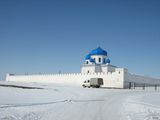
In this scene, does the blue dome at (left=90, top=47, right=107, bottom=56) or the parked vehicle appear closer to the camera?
the parked vehicle

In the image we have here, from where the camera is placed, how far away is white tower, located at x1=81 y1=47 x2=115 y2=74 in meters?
75.9

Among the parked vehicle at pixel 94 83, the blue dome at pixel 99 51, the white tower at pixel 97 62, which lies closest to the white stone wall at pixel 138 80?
the parked vehicle at pixel 94 83

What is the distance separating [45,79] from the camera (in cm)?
7881

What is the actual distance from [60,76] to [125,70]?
77.4ft

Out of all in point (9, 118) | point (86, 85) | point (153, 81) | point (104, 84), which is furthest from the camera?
point (153, 81)

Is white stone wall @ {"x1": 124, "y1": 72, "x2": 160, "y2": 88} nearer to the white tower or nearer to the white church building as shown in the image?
the white church building

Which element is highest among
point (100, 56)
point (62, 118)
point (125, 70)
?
point (100, 56)

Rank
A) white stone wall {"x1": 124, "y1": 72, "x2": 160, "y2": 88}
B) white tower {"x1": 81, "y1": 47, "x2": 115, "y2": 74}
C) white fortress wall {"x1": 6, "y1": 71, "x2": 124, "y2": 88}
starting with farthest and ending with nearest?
white tower {"x1": 81, "y1": 47, "x2": 115, "y2": 74}, white fortress wall {"x1": 6, "y1": 71, "x2": 124, "y2": 88}, white stone wall {"x1": 124, "y1": 72, "x2": 160, "y2": 88}

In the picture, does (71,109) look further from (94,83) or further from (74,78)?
(74,78)

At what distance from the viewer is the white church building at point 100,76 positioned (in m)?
56.2

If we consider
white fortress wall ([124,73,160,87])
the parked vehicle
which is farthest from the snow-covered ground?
white fortress wall ([124,73,160,87])

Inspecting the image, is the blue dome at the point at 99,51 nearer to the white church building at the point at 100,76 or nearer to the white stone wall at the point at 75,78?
the white church building at the point at 100,76

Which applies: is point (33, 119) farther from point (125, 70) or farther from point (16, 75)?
point (16, 75)

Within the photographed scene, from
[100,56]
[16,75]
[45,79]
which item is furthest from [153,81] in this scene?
[16,75]
